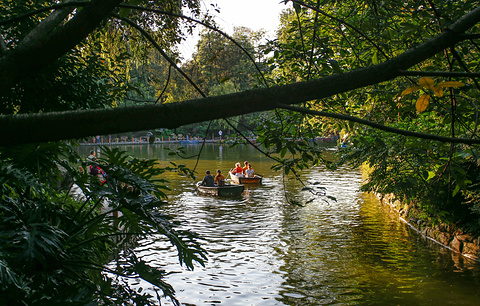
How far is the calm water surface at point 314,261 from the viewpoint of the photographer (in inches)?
290

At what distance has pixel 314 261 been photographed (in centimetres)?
909

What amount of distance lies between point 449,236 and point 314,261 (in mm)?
3544

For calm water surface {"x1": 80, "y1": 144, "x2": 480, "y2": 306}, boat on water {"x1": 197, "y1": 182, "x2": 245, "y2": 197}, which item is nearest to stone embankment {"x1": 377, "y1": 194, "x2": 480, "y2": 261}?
calm water surface {"x1": 80, "y1": 144, "x2": 480, "y2": 306}

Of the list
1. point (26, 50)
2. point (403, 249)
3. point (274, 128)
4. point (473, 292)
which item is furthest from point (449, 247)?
point (26, 50)

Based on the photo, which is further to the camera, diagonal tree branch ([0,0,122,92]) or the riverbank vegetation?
diagonal tree branch ([0,0,122,92])

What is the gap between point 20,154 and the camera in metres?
3.62

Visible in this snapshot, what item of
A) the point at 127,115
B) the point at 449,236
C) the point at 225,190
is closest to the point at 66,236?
the point at 127,115

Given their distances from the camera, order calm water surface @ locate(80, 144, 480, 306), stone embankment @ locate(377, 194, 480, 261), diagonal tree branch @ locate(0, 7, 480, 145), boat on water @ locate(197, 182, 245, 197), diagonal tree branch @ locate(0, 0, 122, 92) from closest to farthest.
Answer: diagonal tree branch @ locate(0, 7, 480, 145) < diagonal tree branch @ locate(0, 0, 122, 92) < calm water surface @ locate(80, 144, 480, 306) < stone embankment @ locate(377, 194, 480, 261) < boat on water @ locate(197, 182, 245, 197)

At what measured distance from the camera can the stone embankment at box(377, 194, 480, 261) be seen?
9.08m

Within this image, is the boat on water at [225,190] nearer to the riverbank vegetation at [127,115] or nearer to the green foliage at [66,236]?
the riverbank vegetation at [127,115]

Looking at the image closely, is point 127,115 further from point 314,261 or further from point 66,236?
point 314,261

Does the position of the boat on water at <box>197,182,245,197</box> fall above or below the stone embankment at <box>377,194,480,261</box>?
above

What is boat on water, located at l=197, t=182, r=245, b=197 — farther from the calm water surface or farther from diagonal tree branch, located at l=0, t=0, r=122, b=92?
diagonal tree branch, located at l=0, t=0, r=122, b=92

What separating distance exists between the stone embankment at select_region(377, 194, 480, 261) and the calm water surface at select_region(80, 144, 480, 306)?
22 centimetres
